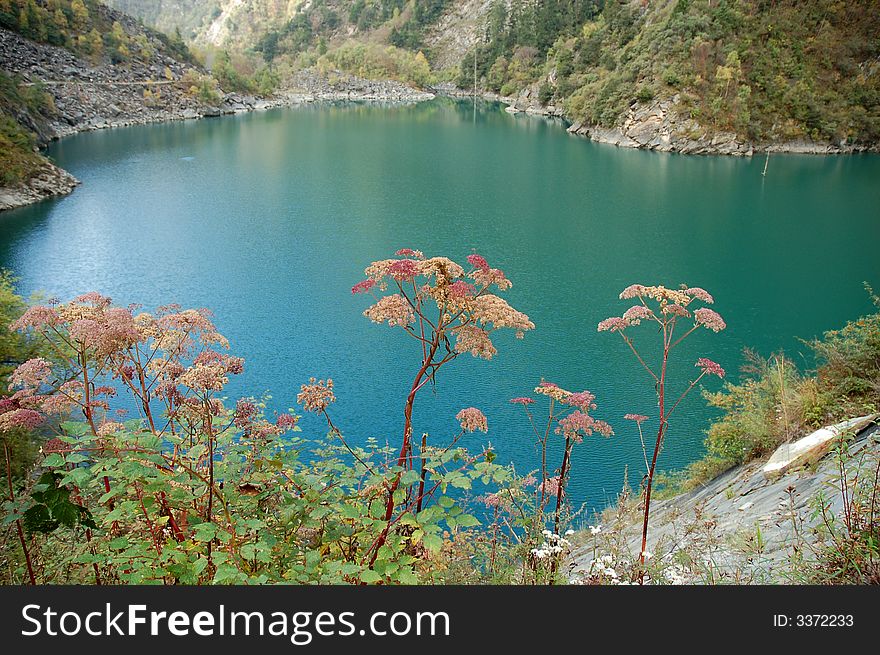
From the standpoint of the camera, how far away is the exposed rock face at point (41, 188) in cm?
2973

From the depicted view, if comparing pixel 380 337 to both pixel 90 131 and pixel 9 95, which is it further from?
pixel 90 131

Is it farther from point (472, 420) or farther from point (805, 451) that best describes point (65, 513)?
point (805, 451)

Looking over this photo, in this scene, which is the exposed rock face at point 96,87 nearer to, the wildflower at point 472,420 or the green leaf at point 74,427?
the green leaf at point 74,427

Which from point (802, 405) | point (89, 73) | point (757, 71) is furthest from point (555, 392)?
point (89, 73)

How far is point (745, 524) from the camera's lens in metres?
5.19

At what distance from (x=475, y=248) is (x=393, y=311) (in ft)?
53.5

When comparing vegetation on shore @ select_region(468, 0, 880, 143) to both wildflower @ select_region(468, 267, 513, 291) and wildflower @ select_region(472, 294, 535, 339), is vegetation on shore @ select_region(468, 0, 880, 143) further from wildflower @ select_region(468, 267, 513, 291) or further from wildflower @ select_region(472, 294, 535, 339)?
wildflower @ select_region(472, 294, 535, 339)

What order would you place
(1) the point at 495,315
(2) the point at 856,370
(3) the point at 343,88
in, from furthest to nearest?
1. (3) the point at 343,88
2. (2) the point at 856,370
3. (1) the point at 495,315

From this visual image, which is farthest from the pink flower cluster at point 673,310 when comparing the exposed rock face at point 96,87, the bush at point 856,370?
the exposed rock face at point 96,87

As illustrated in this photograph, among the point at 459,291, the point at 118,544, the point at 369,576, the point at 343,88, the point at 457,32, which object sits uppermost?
the point at 457,32

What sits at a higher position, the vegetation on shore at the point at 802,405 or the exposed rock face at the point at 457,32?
the exposed rock face at the point at 457,32

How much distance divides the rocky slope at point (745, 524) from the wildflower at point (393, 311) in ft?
5.48

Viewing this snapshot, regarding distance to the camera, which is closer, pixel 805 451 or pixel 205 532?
pixel 205 532

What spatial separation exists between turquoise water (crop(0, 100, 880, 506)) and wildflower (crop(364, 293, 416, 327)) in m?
8.41
